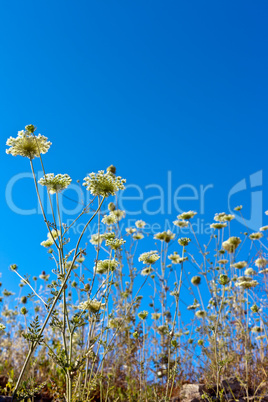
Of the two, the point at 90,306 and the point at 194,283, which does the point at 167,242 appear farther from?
the point at 90,306

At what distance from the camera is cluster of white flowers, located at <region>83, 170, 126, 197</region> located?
2.71 metres

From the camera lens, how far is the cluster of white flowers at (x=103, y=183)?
271cm

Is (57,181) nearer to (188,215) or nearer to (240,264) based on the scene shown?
(188,215)

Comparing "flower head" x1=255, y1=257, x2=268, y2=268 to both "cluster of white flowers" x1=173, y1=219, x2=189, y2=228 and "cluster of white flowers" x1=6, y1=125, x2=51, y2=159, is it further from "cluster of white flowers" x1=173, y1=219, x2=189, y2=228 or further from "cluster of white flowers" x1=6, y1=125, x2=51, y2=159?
"cluster of white flowers" x1=6, y1=125, x2=51, y2=159

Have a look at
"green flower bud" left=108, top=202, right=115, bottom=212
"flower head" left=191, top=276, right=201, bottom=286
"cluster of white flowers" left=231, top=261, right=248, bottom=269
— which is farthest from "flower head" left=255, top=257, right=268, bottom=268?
"green flower bud" left=108, top=202, right=115, bottom=212

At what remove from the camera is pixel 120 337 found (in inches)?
209

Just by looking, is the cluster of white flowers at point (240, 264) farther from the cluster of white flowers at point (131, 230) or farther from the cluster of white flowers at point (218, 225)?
the cluster of white flowers at point (131, 230)

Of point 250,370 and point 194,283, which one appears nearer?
point 250,370

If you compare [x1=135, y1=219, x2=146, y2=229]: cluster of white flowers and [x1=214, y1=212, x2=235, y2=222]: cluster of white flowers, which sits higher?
[x1=135, y1=219, x2=146, y2=229]: cluster of white flowers

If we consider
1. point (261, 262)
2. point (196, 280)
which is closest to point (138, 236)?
point (196, 280)

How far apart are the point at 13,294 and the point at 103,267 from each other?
4.13 metres

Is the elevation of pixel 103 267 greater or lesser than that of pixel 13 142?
lesser

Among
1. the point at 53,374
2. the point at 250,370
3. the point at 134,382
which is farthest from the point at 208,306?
the point at 53,374

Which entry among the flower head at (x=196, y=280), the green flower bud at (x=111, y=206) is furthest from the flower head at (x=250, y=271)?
the green flower bud at (x=111, y=206)
